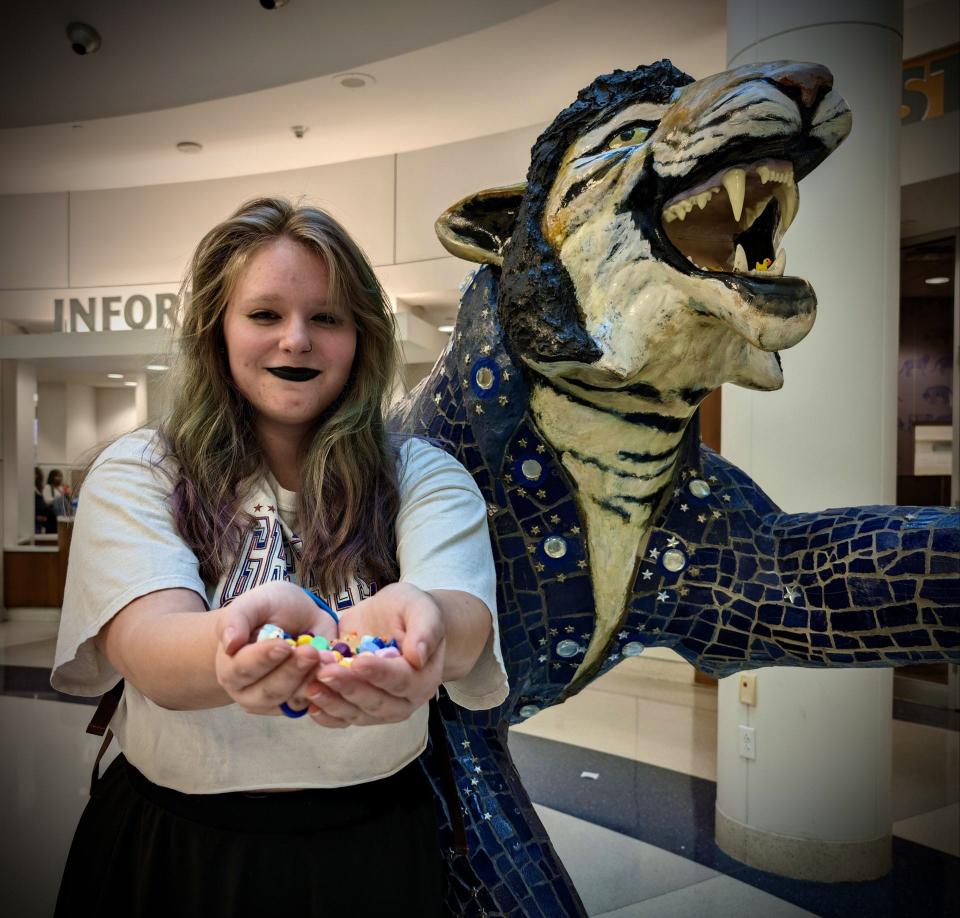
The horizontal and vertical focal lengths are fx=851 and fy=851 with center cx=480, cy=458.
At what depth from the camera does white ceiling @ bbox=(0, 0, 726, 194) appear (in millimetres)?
1446

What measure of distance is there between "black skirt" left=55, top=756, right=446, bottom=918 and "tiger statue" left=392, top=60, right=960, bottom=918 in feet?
0.53

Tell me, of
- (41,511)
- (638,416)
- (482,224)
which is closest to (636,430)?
(638,416)

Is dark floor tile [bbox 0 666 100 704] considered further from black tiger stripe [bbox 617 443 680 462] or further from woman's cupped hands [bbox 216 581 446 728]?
woman's cupped hands [bbox 216 581 446 728]

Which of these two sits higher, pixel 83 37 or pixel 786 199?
pixel 83 37

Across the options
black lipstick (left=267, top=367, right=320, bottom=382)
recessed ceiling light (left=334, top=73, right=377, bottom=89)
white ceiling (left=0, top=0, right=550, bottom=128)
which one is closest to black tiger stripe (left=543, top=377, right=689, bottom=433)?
black lipstick (left=267, top=367, right=320, bottom=382)

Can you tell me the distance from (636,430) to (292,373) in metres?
0.44

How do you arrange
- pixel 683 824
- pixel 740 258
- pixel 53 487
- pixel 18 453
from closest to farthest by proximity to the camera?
pixel 740 258
pixel 683 824
pixel 18 453
pixel 53 487

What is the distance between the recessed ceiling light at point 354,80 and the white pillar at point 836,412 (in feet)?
4.62

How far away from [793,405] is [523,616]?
1.28 m

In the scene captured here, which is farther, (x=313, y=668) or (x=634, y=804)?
(x=634, y=804)

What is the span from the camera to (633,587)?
3.76 feet

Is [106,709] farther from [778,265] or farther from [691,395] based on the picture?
[778,265]

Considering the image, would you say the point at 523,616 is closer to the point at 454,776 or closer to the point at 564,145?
the point at 454,776

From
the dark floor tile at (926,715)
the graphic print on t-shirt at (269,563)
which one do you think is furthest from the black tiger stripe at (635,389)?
the dark floor tile at (926,715)
